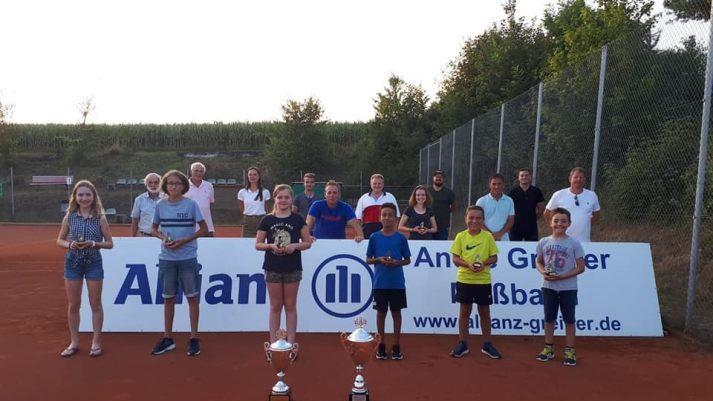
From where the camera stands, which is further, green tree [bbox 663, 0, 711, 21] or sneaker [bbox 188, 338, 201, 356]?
green tree [bbox 663, 0, 711, 21]

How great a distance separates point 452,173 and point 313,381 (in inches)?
522

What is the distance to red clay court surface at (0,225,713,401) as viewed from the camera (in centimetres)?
465

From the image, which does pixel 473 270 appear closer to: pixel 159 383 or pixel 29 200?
pixel 159 383

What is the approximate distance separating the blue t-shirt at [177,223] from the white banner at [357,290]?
3.73ft

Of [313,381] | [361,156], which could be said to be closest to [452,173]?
[313,381]

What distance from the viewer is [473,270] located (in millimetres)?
5598

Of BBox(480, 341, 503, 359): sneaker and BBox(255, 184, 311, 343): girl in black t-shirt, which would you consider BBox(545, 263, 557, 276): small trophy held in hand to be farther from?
BBox(255, 184, 311, 343): girl in black t-shirt

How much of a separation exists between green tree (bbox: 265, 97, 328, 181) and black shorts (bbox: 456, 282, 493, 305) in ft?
98.3

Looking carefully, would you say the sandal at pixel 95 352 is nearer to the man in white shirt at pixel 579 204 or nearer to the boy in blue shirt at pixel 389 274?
the boy in blue shirt at pixel 389 274

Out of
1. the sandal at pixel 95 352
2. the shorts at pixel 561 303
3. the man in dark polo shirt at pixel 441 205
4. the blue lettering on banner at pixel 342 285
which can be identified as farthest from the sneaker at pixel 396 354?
the man in dark polo shirt at pixel 441 205

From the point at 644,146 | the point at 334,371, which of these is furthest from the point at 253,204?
the point at 644,146

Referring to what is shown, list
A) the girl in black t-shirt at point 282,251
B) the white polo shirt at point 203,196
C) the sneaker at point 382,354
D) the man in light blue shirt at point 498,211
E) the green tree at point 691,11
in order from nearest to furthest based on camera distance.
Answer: the girl in black t-shirt at point 282,251 → the sneaker at point 382,354 → the man in light blue shirt at point 498,211 → the white polo shirt at point 203,196 → the green tree at point 691,11

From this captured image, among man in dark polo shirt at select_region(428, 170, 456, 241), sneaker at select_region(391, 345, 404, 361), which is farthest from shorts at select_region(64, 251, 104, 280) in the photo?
man in dark polo shirt at select_region(428, 170, 456, 241)

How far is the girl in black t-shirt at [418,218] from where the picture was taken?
23.4 ft
